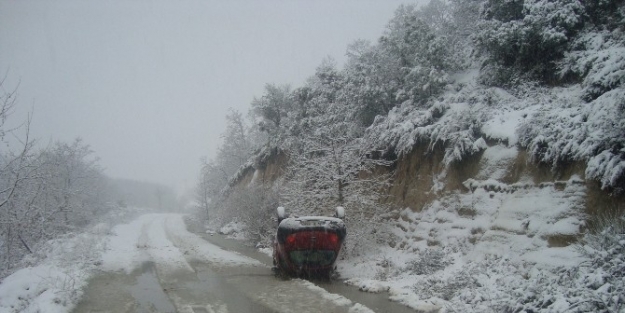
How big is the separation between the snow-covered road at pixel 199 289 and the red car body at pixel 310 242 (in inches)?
22.0

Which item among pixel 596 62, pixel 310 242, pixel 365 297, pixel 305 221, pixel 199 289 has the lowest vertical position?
pixel 365 297

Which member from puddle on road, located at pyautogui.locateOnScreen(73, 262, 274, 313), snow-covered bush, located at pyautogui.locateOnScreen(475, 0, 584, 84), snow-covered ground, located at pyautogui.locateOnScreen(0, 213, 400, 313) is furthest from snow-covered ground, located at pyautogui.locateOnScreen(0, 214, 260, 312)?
snow-covered bush, located at pyautogui.locateOnScreen(475, 0, 584, 84)

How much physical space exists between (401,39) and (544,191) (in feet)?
35.8

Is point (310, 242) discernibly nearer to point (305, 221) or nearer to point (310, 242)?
point (310, 242)

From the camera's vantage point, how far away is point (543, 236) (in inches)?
310

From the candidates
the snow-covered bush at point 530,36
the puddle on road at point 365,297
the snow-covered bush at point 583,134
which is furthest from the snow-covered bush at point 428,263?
the snow-covered bush at point 530,36

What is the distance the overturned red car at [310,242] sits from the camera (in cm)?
951

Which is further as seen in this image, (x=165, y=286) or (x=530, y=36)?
(x=530, y=36)

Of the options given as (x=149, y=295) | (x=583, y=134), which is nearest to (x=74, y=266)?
(x=149, y=295)

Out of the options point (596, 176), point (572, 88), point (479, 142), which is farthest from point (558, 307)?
point (572, 88)

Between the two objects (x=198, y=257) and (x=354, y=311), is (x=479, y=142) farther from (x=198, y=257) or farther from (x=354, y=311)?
(x=198, y=257)

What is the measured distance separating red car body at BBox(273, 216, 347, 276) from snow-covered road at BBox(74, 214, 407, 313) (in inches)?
22.0

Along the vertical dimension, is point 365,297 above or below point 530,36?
below

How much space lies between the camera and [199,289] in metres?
9.28
